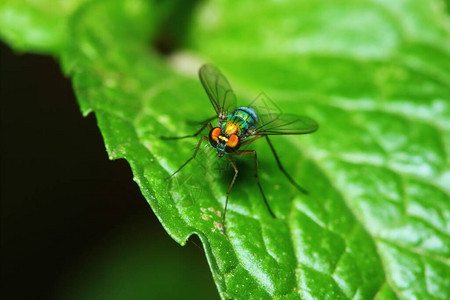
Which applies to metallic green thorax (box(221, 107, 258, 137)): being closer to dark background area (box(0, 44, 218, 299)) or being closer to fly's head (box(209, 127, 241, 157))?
fly's head (box(209, 127, 241, 157))

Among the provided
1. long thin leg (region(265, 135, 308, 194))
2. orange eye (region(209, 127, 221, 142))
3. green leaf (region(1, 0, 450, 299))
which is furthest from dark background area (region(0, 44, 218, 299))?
orange eye (region(209, 127, 221, 142))

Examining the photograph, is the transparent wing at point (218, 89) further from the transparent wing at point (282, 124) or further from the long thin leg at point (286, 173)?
the long thin leg at point (286, 173)

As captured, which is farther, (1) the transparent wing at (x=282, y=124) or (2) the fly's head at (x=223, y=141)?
(1) the transparent wing at (x=282, y=124)

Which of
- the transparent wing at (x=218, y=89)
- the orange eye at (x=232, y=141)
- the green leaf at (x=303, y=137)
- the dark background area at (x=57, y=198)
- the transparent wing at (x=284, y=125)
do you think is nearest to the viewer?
the green leaf at (x=303, y=137)

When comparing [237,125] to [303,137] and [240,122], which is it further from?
[303,137]

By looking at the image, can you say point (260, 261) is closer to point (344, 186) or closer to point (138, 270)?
point (344, 186)

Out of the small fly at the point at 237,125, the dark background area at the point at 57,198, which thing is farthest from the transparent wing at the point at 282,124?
the dark background area at the point at 57,198
